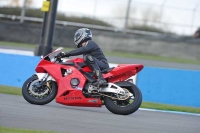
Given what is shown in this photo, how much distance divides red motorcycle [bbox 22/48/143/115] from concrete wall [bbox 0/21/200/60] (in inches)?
585

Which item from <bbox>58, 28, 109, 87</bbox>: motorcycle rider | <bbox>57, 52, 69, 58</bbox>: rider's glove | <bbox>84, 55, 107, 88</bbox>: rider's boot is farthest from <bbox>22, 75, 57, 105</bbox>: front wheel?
<bbox>84, 55, 107, 88</bbox>: rider's boot

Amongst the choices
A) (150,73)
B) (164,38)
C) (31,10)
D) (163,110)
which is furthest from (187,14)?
(163,110)

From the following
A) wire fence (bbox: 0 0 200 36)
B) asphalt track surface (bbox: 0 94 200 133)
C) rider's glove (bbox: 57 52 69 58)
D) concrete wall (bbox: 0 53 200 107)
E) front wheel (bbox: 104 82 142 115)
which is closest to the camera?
asphalt track surface (bbox: 0 94 200 133)

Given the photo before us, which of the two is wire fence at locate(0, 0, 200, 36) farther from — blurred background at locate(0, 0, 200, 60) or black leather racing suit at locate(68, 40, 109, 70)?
black leather racing suit at locate(68, 40, 109, 70)

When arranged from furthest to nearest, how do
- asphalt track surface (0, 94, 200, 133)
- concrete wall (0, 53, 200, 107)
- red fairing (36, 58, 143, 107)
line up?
concrete wall (0, 53, 200, 107)
red fairing (36, 58, 143, 107)
asphalt track surface (0, 94, 200, 133)

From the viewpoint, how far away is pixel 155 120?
1047cm

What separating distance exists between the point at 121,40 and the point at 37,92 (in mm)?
15231

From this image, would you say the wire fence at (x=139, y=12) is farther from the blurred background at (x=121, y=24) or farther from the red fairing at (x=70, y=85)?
the red fairing at (x=70, y=85)

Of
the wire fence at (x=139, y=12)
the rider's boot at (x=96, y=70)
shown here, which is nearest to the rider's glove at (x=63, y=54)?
the rider's boot at (x=96, y=70)

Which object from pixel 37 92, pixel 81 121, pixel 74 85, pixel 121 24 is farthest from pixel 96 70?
pixel 121 24

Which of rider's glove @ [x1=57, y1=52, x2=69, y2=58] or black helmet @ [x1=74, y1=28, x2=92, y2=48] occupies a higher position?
black helmet @ [x1=74, y1=28, x2=92, y2=48]

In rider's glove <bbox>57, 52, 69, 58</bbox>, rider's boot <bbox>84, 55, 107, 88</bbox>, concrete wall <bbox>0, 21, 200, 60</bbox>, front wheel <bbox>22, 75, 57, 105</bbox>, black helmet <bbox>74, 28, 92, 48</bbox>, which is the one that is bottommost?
concrete wall <bbox>0, 21, 200, 60</bbox>

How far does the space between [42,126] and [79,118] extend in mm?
1395

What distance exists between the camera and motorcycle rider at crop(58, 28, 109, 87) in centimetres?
1093
